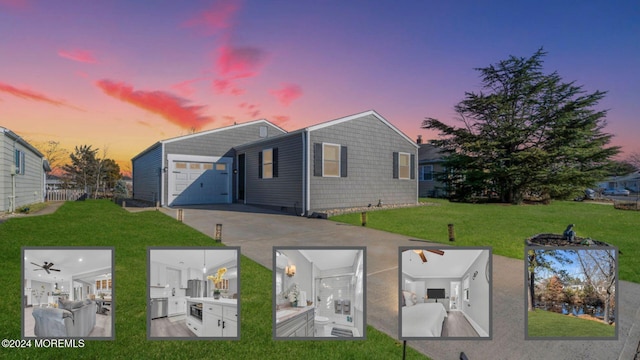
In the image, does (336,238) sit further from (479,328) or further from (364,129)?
(364,129)

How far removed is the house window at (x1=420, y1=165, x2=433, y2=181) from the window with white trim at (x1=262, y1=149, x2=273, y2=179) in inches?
700

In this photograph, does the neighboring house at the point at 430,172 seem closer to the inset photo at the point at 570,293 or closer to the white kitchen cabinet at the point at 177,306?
the inset photo at the point at 570,293

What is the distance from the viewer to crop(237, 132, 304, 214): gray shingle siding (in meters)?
13.2

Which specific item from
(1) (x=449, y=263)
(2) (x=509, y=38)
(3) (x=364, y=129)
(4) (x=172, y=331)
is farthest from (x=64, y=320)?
(2) (x=509, y=38)

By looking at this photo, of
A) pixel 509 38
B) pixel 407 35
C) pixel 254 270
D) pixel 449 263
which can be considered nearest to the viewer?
pixel 449 263

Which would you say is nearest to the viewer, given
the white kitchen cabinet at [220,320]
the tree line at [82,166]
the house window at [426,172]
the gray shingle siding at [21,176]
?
the white kitchen cabinet at [220,320]

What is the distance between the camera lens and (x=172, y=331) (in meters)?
2.60

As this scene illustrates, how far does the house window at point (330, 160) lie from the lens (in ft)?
44.0

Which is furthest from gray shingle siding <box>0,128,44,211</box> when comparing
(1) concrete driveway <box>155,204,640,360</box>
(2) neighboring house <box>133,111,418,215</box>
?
(1) concrete driveway <box>155,204,640,360</box>

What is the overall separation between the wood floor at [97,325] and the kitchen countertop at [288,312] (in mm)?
1457

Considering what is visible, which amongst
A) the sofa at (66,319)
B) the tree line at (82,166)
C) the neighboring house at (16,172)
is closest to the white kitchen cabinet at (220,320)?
the sofa at (66,319)

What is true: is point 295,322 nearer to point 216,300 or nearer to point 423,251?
point 216,300

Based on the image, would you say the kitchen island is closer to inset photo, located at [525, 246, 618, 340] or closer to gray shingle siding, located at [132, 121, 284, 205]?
inset photo, located at [525, 246, 618, 340]

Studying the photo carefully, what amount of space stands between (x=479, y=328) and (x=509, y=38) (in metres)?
13.1
